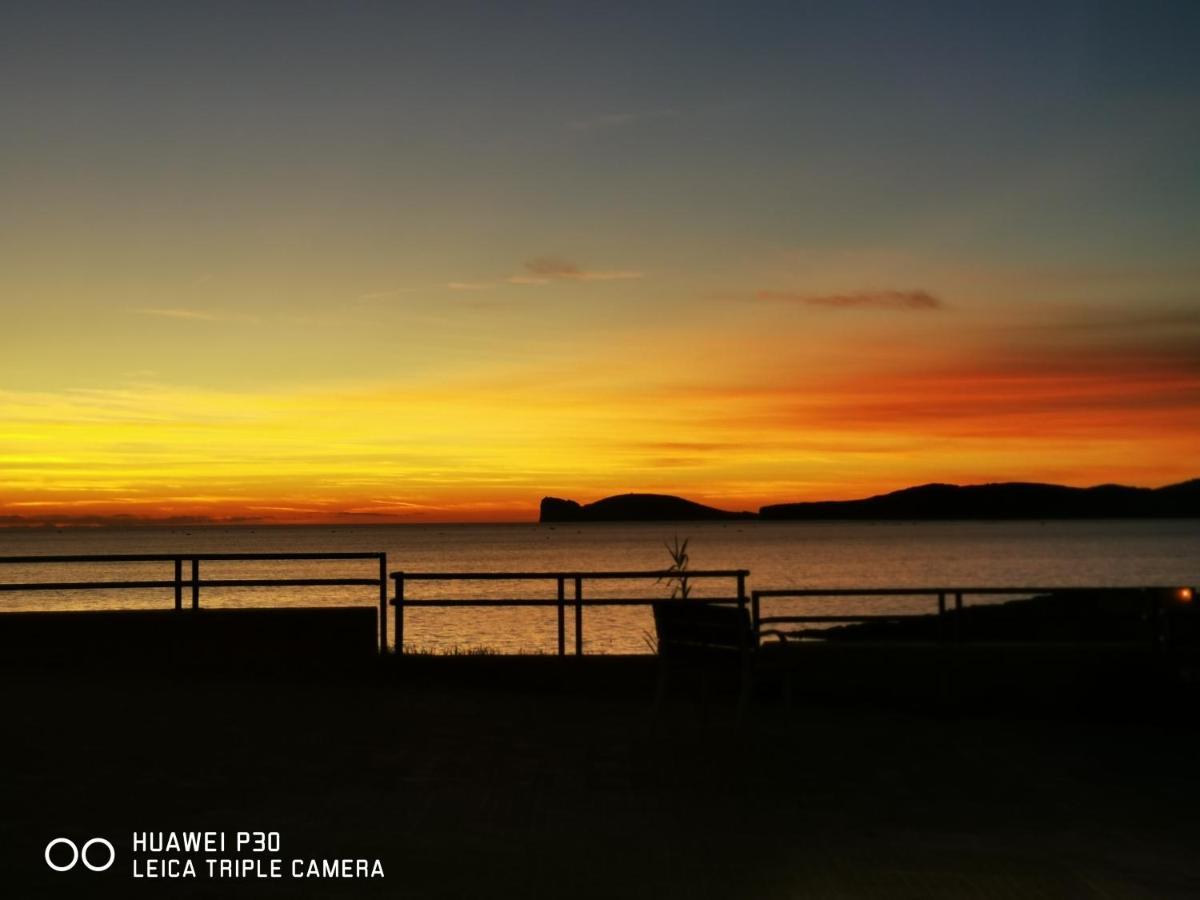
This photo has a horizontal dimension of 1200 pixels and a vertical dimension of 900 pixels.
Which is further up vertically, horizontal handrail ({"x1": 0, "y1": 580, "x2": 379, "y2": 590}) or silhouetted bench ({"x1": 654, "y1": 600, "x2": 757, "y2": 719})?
horizontal handrail ({"x1": 0, "y1": 580, "x2": 379, "y2": 590})

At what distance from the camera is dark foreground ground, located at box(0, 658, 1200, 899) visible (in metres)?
6.37

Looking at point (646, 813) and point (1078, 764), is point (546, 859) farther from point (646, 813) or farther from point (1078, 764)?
point (1078, 764)

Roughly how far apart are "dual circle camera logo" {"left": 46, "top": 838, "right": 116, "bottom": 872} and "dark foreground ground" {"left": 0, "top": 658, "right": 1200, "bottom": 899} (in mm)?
65

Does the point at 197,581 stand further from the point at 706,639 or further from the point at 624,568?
the point at 624,568

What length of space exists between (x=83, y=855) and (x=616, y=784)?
314cm

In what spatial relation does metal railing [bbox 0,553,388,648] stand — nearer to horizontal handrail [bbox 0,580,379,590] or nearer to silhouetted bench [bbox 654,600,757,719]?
horizontal handrail [bbox 0,580,379,590]

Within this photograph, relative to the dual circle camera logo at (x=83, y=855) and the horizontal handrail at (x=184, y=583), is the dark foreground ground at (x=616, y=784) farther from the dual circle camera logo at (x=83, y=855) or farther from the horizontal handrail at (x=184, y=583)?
the horizontal handrail at (x=184, y=583)

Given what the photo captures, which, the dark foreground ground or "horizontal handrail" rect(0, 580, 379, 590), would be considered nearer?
the dark foreground ground

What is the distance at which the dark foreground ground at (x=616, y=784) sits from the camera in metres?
6.37

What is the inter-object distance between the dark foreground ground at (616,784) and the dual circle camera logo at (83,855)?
7 cm

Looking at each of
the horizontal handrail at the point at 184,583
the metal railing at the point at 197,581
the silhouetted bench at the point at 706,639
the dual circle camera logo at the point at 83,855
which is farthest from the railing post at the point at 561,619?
the dual circle camera logo at the point at 83,855

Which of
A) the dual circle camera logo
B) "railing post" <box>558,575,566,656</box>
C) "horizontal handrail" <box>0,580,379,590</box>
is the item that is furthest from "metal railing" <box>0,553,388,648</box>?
the dual circle camera logo

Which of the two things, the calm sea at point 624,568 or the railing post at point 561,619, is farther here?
the calm sea at point 624,568

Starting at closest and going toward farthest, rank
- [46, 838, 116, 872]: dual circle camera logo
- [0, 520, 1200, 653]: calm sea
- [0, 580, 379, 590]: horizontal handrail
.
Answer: [46, 838, 116, 872]: dual circle camera logo, [0, 580, 379, 590]: horizontal handrail, [0, 520, 1200, 653]: calm sea
